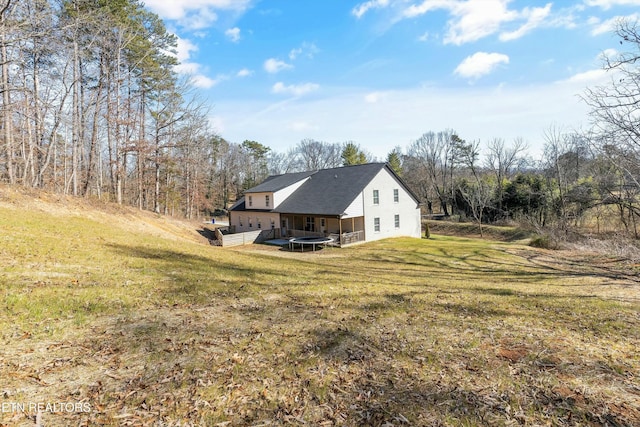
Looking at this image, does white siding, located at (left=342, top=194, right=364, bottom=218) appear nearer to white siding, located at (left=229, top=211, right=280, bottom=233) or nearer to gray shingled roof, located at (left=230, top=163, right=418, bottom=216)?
gray shingled roof, located at (left=230, top=163, right=418, bottom=216)

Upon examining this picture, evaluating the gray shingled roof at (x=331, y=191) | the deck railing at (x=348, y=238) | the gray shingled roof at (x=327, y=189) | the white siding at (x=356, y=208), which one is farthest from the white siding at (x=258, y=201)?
the white siding at (x=356, y=208)

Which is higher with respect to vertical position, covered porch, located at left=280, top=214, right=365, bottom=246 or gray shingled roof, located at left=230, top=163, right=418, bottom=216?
gray shingled roof, located at left=230, top=163, right=418, bottom=216

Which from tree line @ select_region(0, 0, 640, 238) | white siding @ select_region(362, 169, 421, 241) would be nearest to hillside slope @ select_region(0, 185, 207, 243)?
tree line @ select_region(0, 0, 640, 238)

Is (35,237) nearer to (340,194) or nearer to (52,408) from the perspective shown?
(52,408)

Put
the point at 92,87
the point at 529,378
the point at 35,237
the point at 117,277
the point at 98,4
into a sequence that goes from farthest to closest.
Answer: the point at 92,87
the point at 98,4
the point at 35,237
the point at 117,277
the point at 529,378

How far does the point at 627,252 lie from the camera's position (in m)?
18.8

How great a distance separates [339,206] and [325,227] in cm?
349

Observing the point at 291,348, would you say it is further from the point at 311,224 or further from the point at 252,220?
the point at 252,220

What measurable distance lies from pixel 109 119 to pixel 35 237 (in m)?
18.4

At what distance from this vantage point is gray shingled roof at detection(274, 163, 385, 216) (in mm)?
25689

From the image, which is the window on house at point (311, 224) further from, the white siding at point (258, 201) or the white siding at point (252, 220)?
the white siding at point (258, 201)

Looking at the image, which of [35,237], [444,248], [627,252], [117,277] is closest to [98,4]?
[35,237]

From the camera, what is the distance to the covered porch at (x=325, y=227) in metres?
25.1

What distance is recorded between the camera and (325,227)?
91.3 ft
